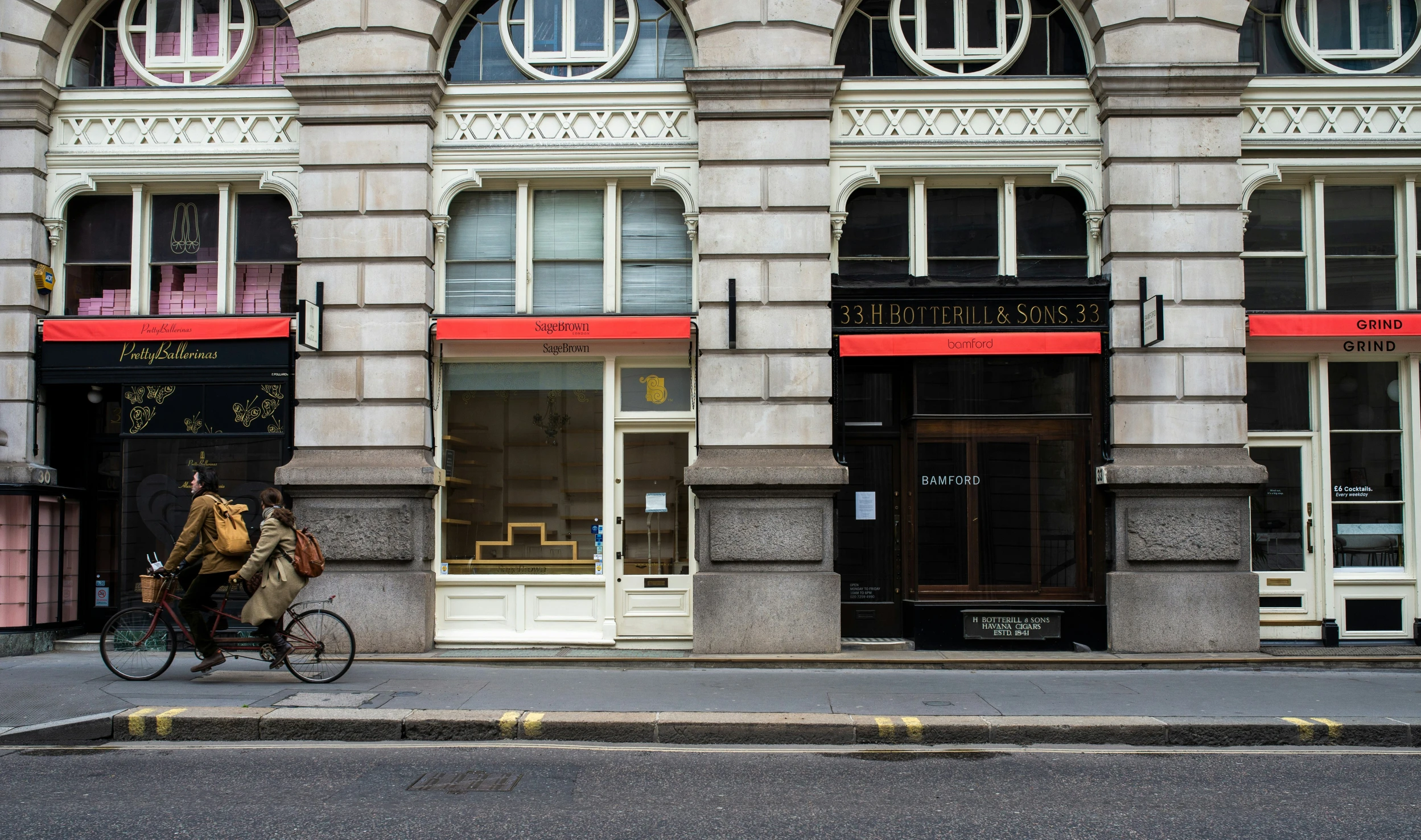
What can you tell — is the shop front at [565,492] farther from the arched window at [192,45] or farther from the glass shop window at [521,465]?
the arched window at [192,45]

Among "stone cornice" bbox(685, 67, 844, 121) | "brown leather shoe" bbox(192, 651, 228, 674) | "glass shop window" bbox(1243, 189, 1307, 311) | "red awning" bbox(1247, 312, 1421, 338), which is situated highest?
"stone cornice" bbox(685, 67, 844, 121)

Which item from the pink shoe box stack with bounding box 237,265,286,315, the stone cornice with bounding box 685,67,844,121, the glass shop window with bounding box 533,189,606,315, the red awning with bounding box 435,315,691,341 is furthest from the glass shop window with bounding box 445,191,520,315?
the stone cornice with bounding box 685,67,844,121

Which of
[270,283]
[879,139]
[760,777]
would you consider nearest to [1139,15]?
[879,139]

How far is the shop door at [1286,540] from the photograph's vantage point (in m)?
12.3

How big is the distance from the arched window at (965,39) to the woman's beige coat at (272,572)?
8250 millimetres

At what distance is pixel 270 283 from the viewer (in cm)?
1280

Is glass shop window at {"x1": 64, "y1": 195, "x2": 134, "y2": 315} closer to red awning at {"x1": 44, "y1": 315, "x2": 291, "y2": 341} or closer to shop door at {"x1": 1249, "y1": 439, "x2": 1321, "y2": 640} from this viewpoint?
red awning at {"x1": 44, "y1": 315, "x2": 291, "y2": 341}

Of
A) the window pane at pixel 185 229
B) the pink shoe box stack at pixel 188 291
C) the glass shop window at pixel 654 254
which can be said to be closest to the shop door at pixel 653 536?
the glass shop window at pixel 654 254

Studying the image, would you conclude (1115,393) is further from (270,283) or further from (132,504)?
(132,504)

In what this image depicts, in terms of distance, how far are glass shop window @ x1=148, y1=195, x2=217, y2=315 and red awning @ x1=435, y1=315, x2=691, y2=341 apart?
10.4 ft

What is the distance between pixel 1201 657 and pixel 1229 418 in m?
2.68

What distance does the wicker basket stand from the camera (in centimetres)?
1036

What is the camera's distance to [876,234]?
41.3ft

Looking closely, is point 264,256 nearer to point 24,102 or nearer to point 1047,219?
point 24,102
